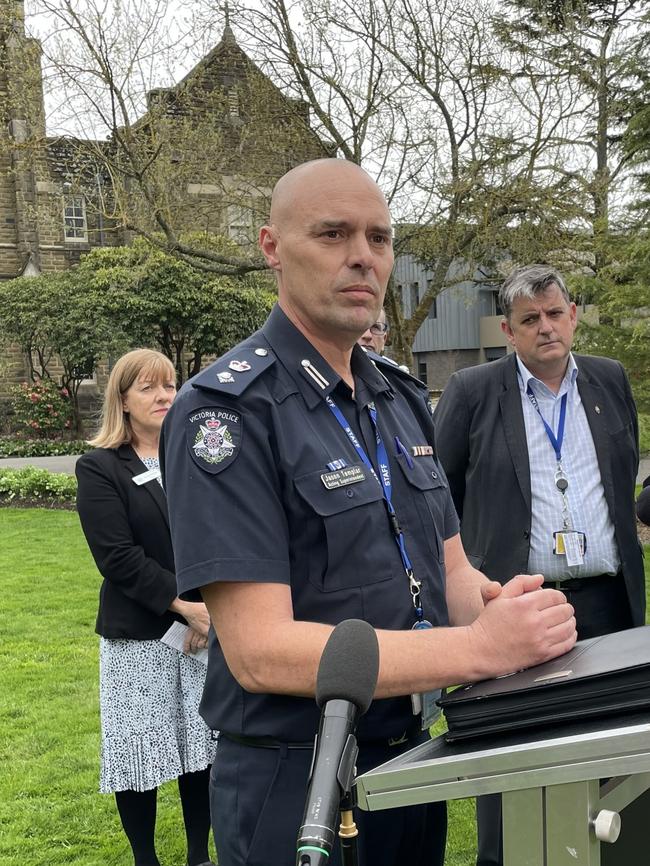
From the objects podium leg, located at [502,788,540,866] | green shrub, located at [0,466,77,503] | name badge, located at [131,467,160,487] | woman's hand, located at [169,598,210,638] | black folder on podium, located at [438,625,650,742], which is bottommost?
green shrub, located at [0,466,77,503]

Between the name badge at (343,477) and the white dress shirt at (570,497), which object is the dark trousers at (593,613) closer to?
the white dress shirt at (570,497)

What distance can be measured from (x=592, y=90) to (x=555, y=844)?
1276 centimetres

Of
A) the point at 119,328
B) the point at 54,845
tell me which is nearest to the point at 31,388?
the point at 119,328

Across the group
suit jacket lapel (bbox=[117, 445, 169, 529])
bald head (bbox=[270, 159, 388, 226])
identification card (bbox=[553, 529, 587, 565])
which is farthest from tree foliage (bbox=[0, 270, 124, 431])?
bald head (bbox=[270, 159, 388, 226])

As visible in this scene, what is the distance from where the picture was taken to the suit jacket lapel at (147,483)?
3896 millimetres

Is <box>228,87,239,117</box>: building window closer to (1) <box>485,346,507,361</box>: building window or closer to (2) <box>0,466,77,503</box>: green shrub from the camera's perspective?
(2) <box>0,466,77,503</box>: green shrub

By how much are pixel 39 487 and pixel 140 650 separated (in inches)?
471

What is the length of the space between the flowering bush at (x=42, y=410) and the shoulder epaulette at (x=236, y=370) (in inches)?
972

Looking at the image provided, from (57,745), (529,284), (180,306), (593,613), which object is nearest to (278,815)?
(593,613)

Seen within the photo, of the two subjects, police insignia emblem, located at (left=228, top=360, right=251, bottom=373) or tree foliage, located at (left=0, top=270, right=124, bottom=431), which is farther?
tree foliage, located at (left=0, top=270, right=124, bottom=431)

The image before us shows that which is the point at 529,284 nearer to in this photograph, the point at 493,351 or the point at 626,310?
the point at 626,310

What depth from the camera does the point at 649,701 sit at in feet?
4.18

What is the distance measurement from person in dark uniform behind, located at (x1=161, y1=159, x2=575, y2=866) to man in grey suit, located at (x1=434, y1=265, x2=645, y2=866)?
60.3 inches

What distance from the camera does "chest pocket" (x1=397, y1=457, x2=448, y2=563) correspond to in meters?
2.03
